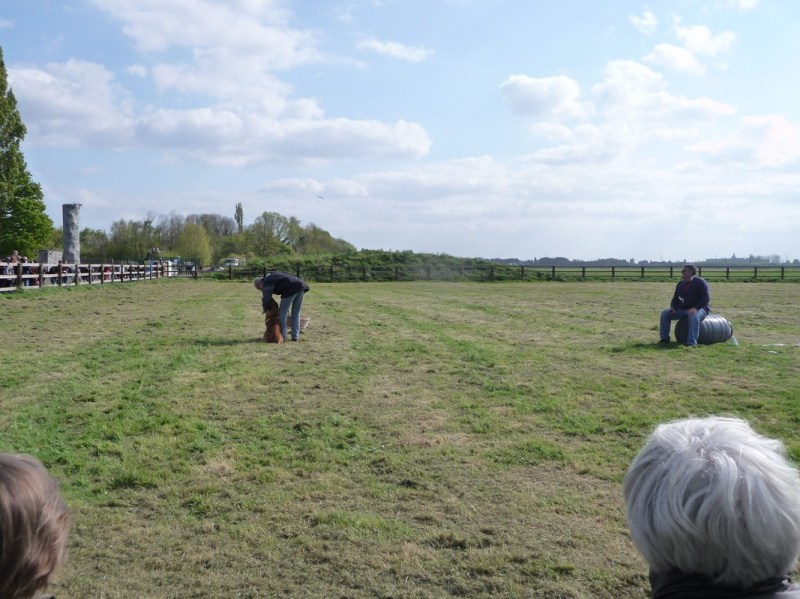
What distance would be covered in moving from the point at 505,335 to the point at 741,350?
4521 mm

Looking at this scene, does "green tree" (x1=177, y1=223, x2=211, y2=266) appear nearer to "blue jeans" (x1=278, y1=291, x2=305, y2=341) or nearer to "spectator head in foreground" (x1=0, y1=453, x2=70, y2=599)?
"blue jeans" (x1=278, y1=291, x2=305, y2=341)

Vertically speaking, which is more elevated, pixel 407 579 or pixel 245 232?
pixel 245 232

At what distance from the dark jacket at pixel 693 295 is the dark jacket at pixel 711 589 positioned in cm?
1105

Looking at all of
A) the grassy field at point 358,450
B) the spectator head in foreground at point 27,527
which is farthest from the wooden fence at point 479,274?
the spectator head in foreground at point 27,527

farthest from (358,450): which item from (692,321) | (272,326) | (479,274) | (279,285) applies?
(479,274)

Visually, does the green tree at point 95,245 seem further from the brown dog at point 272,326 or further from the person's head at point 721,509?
the person's head at point 721,509

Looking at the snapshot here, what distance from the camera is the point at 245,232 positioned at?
271 feet

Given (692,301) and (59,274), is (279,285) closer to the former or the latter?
(692,301)

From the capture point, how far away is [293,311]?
13.0 meters

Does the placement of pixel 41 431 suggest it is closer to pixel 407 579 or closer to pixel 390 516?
pixel 390 516

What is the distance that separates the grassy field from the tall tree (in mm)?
32718

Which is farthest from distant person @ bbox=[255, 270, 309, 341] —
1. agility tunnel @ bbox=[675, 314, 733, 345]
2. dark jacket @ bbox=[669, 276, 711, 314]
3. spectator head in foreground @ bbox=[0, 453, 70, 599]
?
spectator head in foreground @ bbox=[0, 453, 70, 599]

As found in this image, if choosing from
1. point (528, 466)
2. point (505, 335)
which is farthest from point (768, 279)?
point (528, 466)

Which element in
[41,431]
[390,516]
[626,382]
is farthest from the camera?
[626,382]
